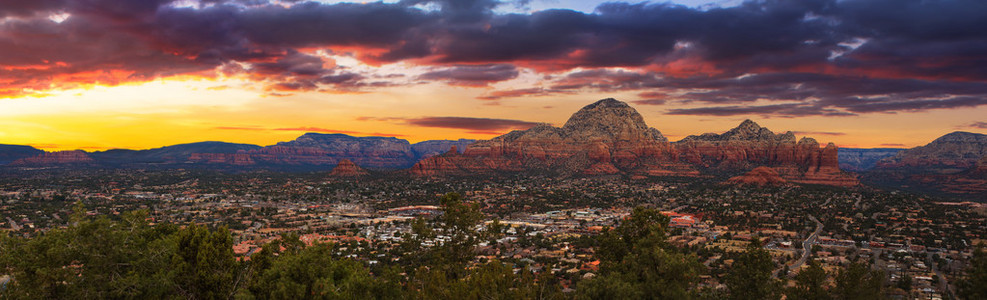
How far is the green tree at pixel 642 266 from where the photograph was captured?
25969 millimetres

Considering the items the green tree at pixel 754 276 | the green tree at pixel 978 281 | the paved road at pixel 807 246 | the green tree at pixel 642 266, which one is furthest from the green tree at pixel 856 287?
the paved road at pixel 807 246

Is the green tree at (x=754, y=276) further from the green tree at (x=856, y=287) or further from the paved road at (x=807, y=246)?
the paved road at (x=807, y=246)

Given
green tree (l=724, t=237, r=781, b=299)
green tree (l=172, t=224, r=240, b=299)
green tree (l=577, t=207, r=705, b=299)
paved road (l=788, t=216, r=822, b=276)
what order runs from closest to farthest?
1. green tree (l=172, t=224, r=240, b=299)
2. green tree (l=577, t=207, r=705, b=299)
3. green tree (l=724, t=237, r=781, b=299)
4. paved road (l=788, t=216, r=822, b=276)

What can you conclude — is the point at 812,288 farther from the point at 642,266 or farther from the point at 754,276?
the point at 642,266

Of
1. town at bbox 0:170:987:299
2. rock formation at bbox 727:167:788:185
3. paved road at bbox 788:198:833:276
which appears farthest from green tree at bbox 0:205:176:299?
rock formation at bbox 727:167:788:185

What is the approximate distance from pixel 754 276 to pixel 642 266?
7177 mm

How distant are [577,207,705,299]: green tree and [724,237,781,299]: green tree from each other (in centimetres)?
262

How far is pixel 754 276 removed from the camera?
99.5 ft

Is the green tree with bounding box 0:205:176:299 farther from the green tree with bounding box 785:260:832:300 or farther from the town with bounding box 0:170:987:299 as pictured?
the green tree with bounding box 785:260:832:300

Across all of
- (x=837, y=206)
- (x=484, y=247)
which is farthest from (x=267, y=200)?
(x=837, y=206)

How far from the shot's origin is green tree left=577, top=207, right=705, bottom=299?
26.0m

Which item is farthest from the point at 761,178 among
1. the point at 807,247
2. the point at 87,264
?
the point at 87,264

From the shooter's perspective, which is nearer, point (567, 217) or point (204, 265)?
point (204, 265)

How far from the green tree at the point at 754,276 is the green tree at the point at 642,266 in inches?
103
